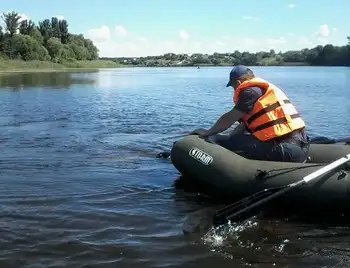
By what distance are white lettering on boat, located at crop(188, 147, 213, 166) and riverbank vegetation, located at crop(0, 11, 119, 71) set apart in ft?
236

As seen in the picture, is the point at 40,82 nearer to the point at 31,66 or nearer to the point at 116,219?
the point at 116,219

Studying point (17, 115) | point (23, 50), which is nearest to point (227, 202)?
point (17, 115)

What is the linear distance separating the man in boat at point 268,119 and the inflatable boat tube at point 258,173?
34cm

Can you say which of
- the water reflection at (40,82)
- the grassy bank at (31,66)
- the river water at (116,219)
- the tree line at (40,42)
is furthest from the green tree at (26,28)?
the river water at (116,219)

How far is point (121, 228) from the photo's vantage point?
5543 mm

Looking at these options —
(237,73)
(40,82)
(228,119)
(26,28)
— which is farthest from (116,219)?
(26,28)

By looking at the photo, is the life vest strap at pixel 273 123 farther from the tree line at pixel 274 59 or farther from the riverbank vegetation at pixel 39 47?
the tree line at pixel 274 59

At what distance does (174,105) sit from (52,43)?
292 ft

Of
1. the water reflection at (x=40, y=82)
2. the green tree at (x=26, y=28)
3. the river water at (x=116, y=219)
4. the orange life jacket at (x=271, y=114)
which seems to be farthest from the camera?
the green tree at (x=26, y=28)

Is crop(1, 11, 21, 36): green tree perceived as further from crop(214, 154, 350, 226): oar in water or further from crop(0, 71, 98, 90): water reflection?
crop(214, 154, 350, 226): oar in water

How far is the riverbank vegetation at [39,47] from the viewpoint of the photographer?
8519cm

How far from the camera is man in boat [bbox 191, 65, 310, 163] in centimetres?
638

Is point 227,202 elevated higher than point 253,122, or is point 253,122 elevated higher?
point 253,122

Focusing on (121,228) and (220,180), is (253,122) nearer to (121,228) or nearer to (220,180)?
(220,180)
